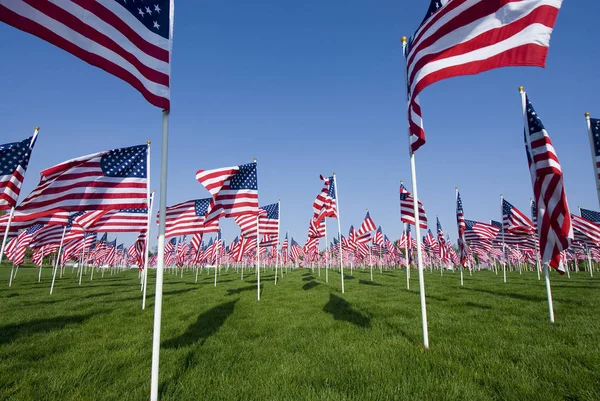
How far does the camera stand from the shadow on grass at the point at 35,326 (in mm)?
9559

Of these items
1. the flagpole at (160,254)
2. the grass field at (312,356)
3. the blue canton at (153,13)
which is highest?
the blue canton at (153,13)

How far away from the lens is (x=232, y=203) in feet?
48.9

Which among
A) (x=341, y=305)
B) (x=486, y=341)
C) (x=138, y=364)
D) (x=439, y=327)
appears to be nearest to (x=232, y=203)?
(x=341, y=305)

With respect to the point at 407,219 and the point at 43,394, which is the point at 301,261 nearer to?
the point at 407,219

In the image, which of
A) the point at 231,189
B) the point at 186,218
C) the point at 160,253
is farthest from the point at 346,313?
the point at 186,218

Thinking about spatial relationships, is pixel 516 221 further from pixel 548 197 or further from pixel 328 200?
pixel 548 197

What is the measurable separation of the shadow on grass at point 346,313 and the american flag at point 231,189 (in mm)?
5618

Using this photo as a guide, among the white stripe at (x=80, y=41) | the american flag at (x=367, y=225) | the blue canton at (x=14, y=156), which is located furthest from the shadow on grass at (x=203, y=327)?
the american flag at (x=367, y=225)

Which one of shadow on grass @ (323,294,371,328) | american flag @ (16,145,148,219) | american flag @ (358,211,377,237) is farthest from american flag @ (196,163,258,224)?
american flag @ (358,211,377,237)

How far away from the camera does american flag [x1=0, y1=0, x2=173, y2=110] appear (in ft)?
14.2

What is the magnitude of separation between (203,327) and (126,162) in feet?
21.9

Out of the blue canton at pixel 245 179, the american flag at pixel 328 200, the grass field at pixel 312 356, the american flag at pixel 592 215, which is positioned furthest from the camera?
the american flag at pixel 592 215

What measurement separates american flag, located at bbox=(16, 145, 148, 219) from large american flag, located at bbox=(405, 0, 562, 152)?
32.8 feet

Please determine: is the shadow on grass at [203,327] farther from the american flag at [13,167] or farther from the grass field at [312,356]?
the american flag at [13,167]
